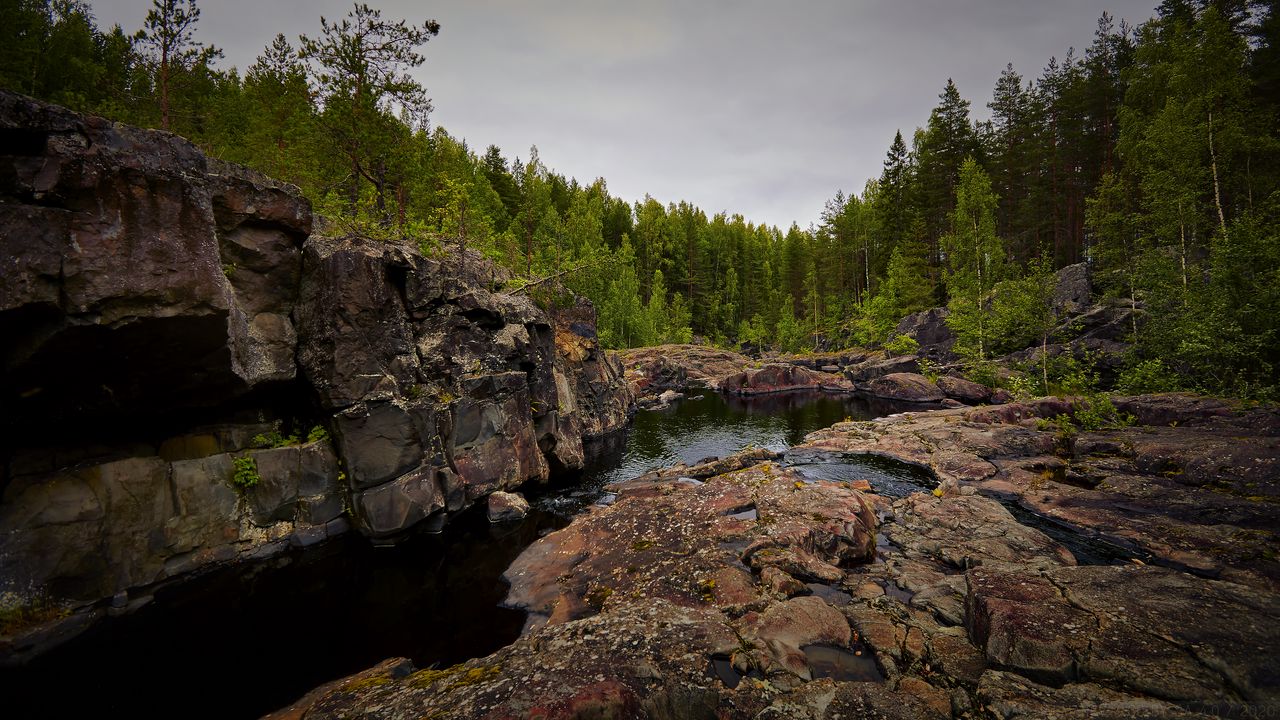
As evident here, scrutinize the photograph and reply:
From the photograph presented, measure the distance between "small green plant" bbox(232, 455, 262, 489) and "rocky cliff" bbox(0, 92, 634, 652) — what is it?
8 centimetres

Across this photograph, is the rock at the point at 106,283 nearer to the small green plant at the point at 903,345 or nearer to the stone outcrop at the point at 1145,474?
the stone outcrop at the point at 1145,474

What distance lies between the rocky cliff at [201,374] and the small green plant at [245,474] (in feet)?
0.25

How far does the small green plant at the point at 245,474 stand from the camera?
595 inches

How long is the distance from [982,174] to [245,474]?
70.6 meters

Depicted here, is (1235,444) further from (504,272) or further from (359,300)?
(504,272)

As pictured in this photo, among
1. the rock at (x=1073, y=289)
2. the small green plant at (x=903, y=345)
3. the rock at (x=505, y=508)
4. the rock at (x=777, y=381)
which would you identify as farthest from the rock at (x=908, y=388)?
the rock at (x=505, y=508)

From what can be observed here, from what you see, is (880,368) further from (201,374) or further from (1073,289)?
(201,374)

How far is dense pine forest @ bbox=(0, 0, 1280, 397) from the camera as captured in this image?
22938mm

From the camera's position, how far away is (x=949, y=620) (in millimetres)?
9789

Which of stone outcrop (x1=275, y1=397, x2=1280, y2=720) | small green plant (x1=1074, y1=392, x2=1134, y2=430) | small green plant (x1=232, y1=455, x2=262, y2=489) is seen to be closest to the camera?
stone outcrop (x1=275, y1=397, x2=1280, y2=720)

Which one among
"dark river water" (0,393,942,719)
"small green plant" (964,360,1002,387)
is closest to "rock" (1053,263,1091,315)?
"small green plant" (964,360,1002,387)

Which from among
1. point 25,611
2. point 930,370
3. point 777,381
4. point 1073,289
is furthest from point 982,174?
point 25,611

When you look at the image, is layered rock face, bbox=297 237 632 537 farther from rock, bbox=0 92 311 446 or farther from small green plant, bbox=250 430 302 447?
rock, bbox=0 92 311 446

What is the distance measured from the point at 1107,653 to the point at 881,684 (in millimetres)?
3777
